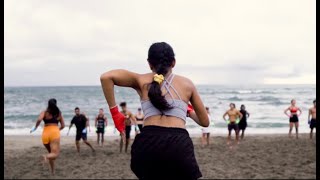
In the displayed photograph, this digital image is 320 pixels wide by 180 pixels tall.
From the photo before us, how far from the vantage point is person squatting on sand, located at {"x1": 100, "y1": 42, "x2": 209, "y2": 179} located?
2.41 metres

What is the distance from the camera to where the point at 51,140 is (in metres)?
10.5

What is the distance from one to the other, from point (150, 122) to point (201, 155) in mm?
14718

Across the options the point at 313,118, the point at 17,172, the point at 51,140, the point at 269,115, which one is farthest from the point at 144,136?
the point at 269,115

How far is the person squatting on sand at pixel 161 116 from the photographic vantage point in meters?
2.41

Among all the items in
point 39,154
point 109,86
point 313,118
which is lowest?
point 39,154

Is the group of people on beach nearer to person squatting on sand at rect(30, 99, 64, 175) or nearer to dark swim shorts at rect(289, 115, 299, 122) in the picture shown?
person squatting on sand at rect(30, 99, 64, 175)

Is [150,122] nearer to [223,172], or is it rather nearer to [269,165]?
[223,172]

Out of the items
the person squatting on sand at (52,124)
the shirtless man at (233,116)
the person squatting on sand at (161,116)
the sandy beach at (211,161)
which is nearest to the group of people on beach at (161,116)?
the person squatting on sand at (161,116)

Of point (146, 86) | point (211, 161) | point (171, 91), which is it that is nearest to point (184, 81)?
point (171, 91)

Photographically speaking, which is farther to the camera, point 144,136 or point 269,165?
point 269,165

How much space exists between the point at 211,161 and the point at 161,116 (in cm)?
1332

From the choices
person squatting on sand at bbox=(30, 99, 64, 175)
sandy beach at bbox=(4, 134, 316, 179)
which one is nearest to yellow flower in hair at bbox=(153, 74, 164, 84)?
person squatting on sand at bbox=(30, 99, 64, 175)

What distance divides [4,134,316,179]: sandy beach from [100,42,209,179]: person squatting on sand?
10.5 metres

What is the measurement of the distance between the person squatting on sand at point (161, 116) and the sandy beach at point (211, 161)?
415 inches
